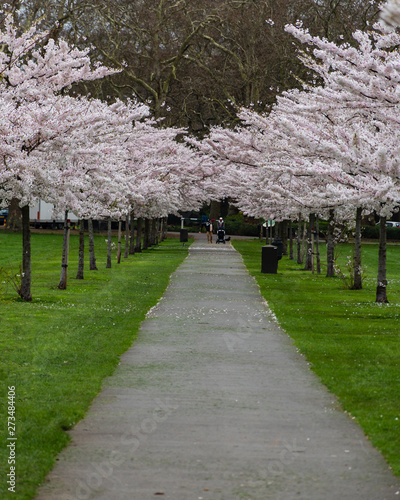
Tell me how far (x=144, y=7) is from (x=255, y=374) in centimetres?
4103

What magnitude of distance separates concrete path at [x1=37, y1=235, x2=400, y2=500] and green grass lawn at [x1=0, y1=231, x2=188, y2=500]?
0.79ft

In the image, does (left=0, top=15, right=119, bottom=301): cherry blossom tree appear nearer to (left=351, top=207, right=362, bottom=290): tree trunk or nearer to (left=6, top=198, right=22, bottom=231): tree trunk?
(left=351, top=207, right=362, bottom=290): tree trunk

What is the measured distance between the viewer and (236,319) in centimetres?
1606

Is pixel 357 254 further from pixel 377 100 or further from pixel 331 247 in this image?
pixel 377 100

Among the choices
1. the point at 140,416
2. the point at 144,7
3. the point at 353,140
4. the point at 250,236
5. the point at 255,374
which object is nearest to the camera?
the point at 140,416

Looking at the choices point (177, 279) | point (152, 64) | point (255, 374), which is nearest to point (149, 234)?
point (152, 64)

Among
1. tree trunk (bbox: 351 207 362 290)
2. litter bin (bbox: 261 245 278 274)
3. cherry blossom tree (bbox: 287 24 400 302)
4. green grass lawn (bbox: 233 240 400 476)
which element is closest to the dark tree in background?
litter bin (bbox: 261 245 278 274)

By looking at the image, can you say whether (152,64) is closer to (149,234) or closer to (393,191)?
(149,234)

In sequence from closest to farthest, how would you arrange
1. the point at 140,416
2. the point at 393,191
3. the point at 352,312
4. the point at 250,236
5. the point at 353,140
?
the point at 140,416 < the point at 393,191 < the point at 353,140 < the point at 352,312 < the point at 250,236

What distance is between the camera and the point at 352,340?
13.8 meters

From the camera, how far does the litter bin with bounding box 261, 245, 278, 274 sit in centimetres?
2978

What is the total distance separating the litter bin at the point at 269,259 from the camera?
97.7 ft

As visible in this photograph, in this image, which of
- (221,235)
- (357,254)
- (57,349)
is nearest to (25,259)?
(57,349)

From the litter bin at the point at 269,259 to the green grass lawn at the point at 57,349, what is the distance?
14.0 ft
